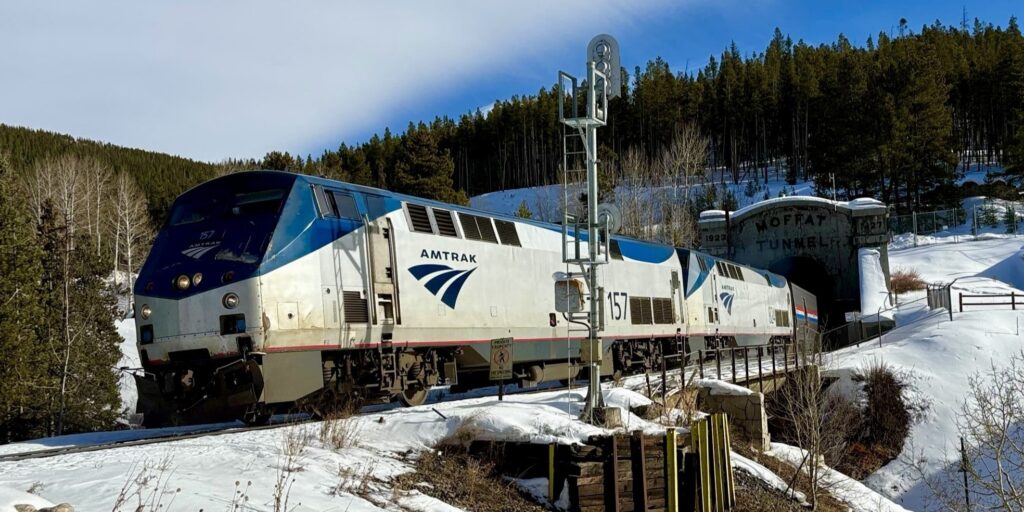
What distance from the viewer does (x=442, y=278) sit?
14805 mm

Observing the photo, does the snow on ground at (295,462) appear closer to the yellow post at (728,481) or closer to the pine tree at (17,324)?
the yellow post at (728,481)

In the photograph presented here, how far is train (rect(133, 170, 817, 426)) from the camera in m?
11.6

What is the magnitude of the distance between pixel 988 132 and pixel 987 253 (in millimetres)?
49647

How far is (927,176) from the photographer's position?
226 feet

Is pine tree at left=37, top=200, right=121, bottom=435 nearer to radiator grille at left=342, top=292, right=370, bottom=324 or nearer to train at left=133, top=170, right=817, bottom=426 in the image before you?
train at left=133, top=170, right=817, bottom=426

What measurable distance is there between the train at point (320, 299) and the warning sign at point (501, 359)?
2.62 feet

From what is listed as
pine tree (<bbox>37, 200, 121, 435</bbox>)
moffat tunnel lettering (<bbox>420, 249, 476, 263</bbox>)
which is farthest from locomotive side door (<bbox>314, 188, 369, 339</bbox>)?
pine tree (<bbox>37, 200, 121, 435</bbox>)

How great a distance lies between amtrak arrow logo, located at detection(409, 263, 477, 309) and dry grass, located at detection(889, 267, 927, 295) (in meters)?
38.8

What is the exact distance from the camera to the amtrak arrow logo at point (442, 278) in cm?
1436

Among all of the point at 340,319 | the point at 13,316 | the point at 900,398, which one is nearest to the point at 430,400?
the point at 340,319

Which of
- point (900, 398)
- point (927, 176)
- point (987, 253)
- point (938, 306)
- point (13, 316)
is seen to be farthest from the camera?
point (927, 176)

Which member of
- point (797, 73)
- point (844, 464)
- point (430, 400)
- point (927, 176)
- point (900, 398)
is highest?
point (797, 73)

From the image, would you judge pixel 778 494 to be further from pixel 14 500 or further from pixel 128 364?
pixel 128 364

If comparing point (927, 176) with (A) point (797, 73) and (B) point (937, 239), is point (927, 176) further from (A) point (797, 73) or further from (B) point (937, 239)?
(A) point (797, 73)
